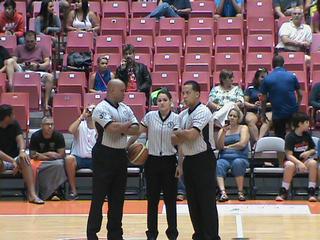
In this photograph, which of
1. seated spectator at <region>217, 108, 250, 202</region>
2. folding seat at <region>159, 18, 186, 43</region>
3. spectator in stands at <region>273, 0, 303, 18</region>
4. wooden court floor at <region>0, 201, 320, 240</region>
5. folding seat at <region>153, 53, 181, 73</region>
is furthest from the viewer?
spectator in stands at <region>273, 0, 303, 18</region>

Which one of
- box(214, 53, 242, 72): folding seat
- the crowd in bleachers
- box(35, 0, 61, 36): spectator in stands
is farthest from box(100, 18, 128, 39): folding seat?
box(214, 53, 242, 72): folding seat

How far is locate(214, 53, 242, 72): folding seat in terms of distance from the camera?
17547 millimetres

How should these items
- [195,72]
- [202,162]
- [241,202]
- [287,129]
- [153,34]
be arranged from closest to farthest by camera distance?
[202,162]
[241,202]
[287,129]
[195,72]
[153,34]

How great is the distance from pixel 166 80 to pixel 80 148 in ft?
7.06

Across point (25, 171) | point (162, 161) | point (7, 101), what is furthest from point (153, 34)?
point (162, 161)

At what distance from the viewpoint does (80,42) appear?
18.5 m

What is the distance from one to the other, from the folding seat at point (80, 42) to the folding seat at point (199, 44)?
166cm

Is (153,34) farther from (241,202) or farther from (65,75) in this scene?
(241,202)

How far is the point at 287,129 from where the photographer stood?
16078mm

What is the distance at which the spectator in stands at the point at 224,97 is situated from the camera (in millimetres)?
15859

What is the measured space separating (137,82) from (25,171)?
2.65m

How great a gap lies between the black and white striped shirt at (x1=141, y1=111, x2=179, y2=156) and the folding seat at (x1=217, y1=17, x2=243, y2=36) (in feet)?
22.7

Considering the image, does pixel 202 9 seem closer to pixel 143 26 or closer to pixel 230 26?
pixel 230 26

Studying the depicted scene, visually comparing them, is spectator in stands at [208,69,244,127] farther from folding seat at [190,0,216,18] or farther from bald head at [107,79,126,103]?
bald head at [107,79,126,103]
